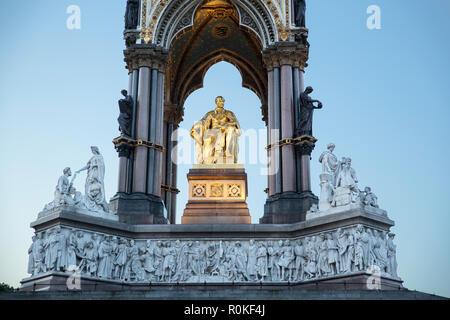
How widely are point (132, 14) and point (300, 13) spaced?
7325 mm

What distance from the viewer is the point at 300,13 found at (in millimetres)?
29312

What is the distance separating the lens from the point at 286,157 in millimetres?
27156

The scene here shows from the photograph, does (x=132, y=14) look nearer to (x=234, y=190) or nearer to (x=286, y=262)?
(x=234, y=190)

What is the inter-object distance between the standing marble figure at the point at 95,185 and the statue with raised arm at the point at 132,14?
21.9 ft

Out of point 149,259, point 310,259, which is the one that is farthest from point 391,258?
point 149,259

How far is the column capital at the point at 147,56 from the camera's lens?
94.6 ft

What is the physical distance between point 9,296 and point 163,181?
1424 centimetres

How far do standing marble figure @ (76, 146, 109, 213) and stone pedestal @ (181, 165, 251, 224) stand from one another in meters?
3.98

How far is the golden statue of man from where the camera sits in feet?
98.5
